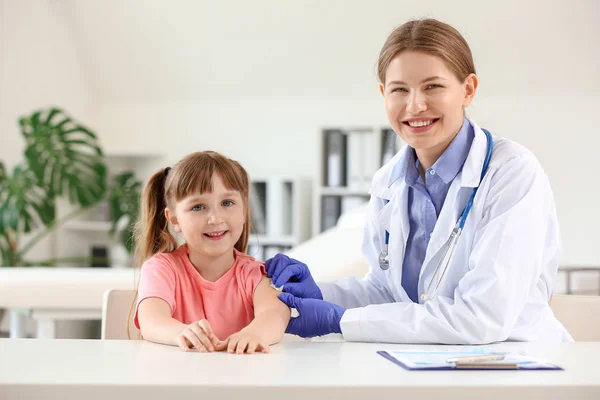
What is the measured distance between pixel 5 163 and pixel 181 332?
14.0 feet

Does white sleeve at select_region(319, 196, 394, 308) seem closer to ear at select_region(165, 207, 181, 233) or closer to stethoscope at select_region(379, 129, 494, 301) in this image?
stethoscope at select_region(379, 129, 494, 301)

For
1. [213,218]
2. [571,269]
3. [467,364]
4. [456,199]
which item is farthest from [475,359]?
[571,269]

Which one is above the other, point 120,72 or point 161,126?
point 120,72

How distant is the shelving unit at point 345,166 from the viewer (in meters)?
5.08

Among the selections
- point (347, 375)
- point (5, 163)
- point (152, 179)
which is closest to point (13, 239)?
point (5, 163)

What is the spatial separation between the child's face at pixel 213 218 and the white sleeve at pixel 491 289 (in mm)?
293

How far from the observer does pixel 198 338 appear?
118 cm

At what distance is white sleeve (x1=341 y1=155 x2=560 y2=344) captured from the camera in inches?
51.3

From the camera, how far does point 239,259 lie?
158 cm

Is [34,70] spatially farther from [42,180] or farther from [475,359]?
[475,359]

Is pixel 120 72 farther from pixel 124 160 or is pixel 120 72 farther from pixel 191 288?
pixel 191 288

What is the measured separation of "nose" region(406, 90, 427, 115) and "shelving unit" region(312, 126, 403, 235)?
3.54 metres

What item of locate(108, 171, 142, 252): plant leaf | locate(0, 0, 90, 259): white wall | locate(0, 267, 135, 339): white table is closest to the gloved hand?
locate(0, 267, 135, 339): white table

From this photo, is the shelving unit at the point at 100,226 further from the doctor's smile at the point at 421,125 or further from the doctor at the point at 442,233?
the doctor's smile at the point at 421,125
